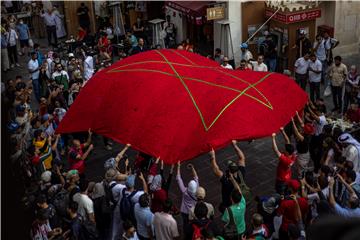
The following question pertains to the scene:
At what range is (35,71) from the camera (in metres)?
13.9

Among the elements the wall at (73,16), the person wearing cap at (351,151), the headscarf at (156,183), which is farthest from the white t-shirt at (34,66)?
the person wearing cap at (351,151)

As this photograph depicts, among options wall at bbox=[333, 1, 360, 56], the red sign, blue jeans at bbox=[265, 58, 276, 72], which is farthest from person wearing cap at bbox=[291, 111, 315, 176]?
wall at bbox=[333, 1, 360, 56]

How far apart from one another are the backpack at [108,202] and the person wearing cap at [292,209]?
2412 mm

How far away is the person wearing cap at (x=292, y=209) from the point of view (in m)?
6.26

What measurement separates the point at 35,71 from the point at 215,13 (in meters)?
6.02

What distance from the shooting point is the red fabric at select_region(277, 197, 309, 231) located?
6262 millimetres

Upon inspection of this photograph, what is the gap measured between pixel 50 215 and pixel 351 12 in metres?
13.3

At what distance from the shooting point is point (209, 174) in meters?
10.3

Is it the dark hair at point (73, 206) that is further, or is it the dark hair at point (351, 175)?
the dark hair at point (351, 175)

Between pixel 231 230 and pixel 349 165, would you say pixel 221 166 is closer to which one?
pixel 349 165

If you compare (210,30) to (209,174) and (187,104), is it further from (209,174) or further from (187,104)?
(187,104)

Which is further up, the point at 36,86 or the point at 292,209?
Result: the point at 36,86

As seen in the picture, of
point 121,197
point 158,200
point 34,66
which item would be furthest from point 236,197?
point 34,66

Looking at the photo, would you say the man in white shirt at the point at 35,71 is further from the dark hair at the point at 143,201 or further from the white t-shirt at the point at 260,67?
the dark hair at the point at 143,201
